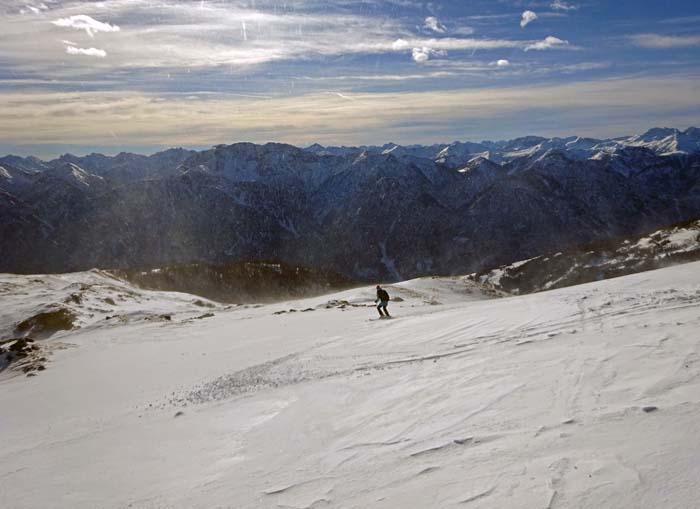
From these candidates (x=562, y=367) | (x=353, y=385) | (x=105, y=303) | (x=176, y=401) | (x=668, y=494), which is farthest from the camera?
(x=105, y=303)

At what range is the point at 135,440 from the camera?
31.9 feet

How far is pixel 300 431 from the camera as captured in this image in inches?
348

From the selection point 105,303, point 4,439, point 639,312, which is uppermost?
point 639,312

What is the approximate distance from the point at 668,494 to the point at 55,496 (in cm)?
858

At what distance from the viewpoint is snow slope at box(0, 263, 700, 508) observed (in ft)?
19.7

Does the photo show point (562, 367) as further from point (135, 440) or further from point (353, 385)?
point (135, 440)

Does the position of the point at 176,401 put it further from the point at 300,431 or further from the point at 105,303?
the point at 105,303

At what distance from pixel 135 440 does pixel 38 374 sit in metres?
11.9

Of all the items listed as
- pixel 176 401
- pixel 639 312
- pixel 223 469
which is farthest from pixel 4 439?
pixel 639 312

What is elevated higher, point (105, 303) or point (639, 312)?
point (639, 312)

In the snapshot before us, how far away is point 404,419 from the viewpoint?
27.5 ft

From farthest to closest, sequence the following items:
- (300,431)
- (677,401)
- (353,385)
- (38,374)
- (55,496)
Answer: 1. (38,374)
2. (353,385)
3. (300,431)
4. (55,496)
5. (677,401)

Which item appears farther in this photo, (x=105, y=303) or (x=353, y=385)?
(x=105, y=303)

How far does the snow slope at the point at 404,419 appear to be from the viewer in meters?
5.99
